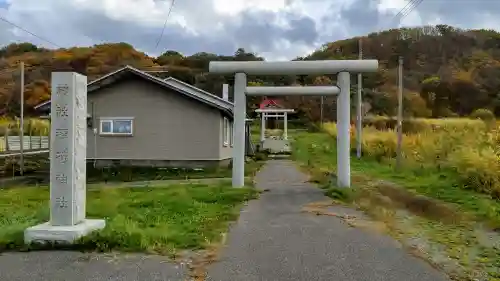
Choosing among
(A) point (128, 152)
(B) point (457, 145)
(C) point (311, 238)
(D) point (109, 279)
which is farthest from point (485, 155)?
(A) point (128, 152)

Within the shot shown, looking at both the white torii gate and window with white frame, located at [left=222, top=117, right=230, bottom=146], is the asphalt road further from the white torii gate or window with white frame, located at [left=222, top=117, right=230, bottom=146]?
window with white frame, located at [left=222, top=117, right=230, bottom=146]

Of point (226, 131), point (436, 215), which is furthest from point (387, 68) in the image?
point (436, 215)

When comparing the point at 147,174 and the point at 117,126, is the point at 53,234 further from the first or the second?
the point at 117,126

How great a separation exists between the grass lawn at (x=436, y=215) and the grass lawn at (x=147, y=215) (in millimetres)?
2847

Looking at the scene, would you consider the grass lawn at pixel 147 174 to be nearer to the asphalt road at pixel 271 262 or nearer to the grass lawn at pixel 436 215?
the grass lawn at pixel 436 215

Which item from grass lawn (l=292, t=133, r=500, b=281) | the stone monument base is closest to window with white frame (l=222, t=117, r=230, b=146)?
grass lawn (l=292, t=133, r=500, b=281)

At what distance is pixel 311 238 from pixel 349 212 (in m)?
3.24

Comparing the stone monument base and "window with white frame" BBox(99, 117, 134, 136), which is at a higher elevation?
"window with white frame" BBox(99, 117, 134, 136)

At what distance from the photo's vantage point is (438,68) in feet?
184

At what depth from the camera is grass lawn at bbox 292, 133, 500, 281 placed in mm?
6988

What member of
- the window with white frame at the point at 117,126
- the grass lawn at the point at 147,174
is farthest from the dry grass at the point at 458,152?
the window with white frame at the point at 117,126

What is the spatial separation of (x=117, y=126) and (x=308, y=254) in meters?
17.2

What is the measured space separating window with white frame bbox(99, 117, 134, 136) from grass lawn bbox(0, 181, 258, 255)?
660 centimetres

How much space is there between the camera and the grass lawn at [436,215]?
6.99 m
